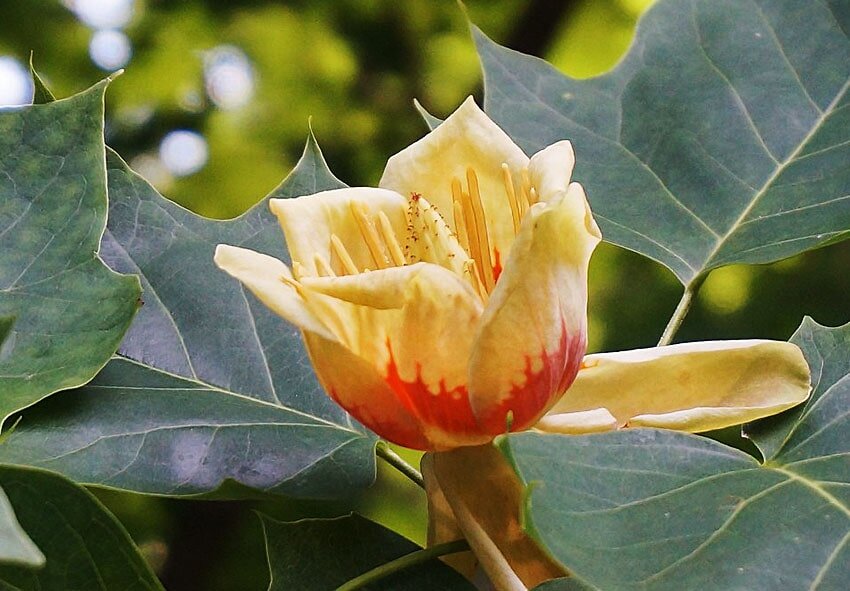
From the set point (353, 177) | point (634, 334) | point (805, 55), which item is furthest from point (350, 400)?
point (353, 177)

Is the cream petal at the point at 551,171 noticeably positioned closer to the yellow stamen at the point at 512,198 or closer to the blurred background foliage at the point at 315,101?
the yellow stamen at the point at 512,198

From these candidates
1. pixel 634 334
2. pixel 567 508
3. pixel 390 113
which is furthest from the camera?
pixel 390 113

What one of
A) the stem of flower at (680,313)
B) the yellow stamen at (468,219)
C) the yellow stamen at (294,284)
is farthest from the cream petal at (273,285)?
the stem of flower at (680,313)

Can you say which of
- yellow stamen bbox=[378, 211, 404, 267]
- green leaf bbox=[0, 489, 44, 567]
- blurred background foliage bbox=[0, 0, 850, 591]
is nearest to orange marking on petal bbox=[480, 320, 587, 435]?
yellow stamen bbox=[378, 211, 404, 267]

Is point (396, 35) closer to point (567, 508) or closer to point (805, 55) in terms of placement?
point (805, 55)

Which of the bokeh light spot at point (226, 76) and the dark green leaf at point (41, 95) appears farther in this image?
the bokeh light spot at point (226, 76)

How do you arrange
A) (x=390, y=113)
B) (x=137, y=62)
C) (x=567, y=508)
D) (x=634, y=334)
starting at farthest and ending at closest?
(x=390, y=113)
(x=137, y=62)
(x=634, y=334)
(x=567, y=508)

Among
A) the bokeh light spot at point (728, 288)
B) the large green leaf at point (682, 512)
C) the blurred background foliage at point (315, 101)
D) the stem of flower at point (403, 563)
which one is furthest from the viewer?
the bokeh light spot at point (728, 288)

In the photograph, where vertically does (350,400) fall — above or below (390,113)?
above
